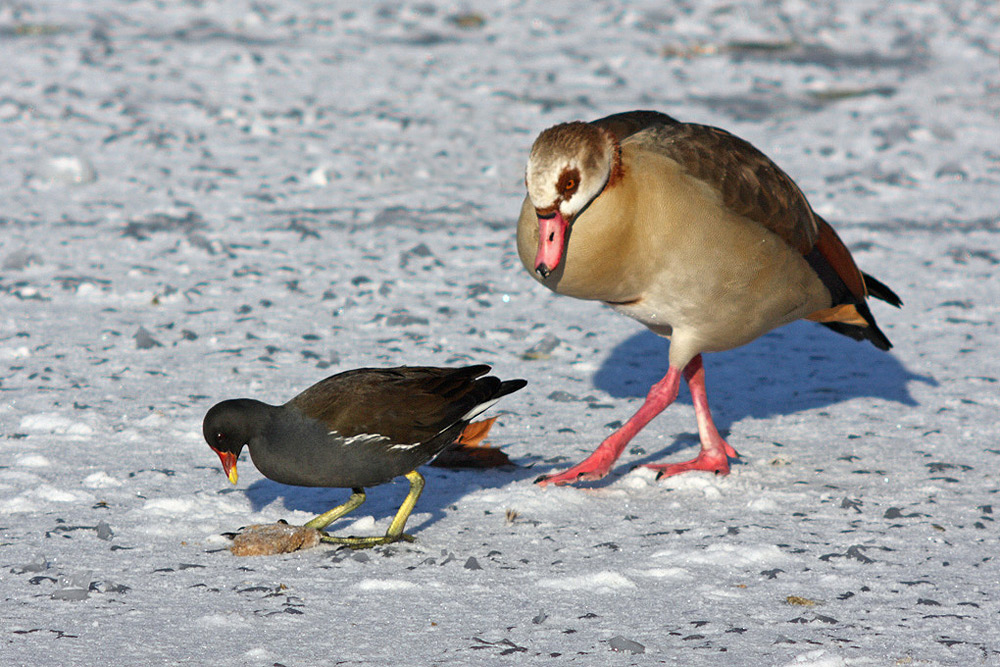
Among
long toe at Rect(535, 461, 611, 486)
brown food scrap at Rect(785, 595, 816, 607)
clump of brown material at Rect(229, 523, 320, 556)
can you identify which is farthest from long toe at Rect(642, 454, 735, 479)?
clump of brown material at Rect(229, 523, 320, 556)

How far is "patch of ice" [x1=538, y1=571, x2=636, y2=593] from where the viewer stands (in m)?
4.43

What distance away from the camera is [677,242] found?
16.9ft

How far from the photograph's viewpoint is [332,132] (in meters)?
12.1

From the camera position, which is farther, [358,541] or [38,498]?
[38,498]

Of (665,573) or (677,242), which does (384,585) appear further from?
(677,242)

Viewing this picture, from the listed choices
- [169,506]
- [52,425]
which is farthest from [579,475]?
[52,425]

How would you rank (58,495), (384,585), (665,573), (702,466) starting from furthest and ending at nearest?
(702,466) < (58,495) < (665,573) < (384,585)

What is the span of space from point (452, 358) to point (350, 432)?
2.50 meters

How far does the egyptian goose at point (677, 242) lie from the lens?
15.8ft

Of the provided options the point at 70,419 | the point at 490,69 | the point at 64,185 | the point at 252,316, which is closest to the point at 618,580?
the point at 70,419

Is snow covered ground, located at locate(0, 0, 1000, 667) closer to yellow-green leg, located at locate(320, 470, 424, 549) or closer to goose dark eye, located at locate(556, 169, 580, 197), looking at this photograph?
yellow-green leg, located at locate(320, 470, 424, 549)

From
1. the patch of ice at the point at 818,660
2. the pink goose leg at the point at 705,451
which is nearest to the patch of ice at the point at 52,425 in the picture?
the pink goose leg at the point at 705,451

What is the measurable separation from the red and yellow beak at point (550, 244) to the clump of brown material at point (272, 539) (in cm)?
152

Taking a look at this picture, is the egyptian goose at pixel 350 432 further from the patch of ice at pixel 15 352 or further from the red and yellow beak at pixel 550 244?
the patch of ice at pixel 15 352
